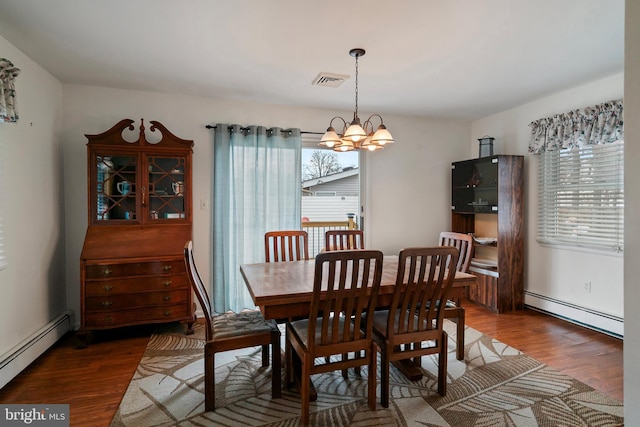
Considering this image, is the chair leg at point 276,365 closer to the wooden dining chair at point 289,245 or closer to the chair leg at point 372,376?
the chair leg at point 372,376

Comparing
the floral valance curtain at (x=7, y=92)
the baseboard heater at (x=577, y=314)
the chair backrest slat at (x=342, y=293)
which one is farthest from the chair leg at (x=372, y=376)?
the floral valance curtain at (x=7, y=92)

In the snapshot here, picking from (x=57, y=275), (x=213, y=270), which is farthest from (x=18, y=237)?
(x=213, y=270)

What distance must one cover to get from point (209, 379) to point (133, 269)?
1.47 metres

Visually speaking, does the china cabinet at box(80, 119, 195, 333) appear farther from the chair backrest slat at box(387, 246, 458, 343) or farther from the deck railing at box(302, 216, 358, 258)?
the chair backrest slat at box(387, 246, 458, 343)

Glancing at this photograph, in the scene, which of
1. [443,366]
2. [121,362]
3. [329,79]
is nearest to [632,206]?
[443,366]

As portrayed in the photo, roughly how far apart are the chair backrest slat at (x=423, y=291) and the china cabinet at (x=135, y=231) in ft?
6.64

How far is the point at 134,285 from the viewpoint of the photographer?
2.95m

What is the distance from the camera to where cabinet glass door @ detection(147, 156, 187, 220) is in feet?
10.5

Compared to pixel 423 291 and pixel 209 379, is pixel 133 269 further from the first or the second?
pixel 423 291

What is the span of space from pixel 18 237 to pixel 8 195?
0.33 meters

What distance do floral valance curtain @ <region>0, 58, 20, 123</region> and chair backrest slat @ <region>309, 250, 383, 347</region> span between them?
2.22m

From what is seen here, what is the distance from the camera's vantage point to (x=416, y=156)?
449cm

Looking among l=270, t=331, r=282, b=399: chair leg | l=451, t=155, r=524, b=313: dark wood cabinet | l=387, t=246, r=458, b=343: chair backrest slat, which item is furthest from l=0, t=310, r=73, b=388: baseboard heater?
l=451, t=155, r=524, b=313: dark wood cabinet

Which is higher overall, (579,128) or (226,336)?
(579,128)
